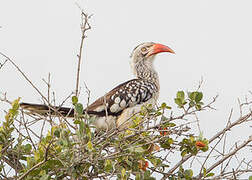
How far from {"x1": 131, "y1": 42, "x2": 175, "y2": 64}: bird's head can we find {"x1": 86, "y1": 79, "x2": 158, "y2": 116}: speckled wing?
2.08 feet

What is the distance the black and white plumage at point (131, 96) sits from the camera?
4.62 metres

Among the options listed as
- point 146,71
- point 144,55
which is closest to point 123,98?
point 146,71

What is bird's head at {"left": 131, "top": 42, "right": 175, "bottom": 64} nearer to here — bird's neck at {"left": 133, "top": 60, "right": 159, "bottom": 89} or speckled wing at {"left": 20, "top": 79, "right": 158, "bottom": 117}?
bird's neck at {"left": 133, "top": 60, "right": 159, "bottom": 89}

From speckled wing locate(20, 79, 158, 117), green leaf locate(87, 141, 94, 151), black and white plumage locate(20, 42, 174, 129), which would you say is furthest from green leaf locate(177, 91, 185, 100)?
speckled wing locate(20, 79, 158, 117)

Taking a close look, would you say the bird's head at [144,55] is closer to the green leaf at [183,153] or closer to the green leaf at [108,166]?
the green leaf at [183,153]

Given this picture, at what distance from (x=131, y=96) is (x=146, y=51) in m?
1.08

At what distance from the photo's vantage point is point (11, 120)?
2.68 metres

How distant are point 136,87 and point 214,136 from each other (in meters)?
2.01

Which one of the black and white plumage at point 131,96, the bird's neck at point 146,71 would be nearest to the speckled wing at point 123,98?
the black and white plumage at point 131,96

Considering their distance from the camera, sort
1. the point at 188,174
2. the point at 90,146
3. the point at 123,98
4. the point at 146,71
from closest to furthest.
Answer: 1. the point at 90,146
2. the point at 188,174
3. the point at 123,98
4. the point at 146,71

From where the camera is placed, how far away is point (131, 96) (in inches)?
196

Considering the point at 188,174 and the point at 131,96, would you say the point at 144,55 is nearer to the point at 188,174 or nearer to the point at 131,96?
the point at 131,96

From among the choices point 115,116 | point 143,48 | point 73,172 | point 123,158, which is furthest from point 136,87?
point 73,172

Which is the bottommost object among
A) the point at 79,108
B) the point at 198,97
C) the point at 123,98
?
the point at 79,108
